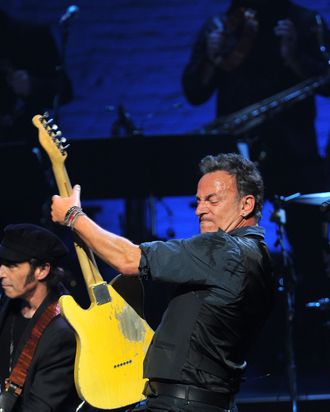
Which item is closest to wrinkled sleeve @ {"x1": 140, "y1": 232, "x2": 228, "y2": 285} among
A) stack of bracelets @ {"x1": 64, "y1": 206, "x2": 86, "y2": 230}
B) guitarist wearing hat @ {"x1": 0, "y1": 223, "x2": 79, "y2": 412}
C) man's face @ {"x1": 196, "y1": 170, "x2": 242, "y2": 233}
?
man's face @ {"x1": 196, "y1": 170, "x2": 242, "y2": 233}

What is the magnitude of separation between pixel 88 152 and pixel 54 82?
54.1 inches

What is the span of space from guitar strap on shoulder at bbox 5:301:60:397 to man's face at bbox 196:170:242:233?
1.25 meters

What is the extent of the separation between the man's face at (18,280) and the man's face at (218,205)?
4.66 feet

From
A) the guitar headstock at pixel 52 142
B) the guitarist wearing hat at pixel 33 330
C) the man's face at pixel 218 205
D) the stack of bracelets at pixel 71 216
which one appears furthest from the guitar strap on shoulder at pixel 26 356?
the man's face at pixel 218 205

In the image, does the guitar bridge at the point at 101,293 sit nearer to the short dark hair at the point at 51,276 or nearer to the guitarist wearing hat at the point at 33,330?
the guitarist wearing hat at the point at 33,330

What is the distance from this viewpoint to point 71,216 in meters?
3.31

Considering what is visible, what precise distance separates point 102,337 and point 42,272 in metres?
1.04

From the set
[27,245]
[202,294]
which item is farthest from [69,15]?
[202,294]

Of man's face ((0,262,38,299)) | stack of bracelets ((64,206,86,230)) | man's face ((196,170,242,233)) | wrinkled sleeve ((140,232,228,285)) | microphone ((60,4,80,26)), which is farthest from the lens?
microphone ((60,4,80,26))

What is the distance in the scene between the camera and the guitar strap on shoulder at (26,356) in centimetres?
405

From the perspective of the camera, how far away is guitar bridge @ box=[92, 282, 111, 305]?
3.68 metres

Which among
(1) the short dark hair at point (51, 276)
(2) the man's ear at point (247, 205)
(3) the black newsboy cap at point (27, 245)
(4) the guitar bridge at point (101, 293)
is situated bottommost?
(1) the short dark hair at point (51, 276)

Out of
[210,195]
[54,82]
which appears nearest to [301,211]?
[54,82]

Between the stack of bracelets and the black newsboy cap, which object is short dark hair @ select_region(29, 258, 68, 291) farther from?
the stack of bracelets
